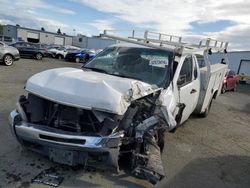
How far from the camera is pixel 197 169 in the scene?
15.0 feet

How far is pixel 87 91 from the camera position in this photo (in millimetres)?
3447

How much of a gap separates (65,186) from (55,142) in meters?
0.63

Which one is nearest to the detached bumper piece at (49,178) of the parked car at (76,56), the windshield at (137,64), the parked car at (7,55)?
the windshield at (137,64)

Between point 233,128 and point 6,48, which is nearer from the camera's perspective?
point 233,128

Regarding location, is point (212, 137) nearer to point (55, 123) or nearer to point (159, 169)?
point (159, 169)

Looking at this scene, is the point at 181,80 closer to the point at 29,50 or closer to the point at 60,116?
the point at 60,116

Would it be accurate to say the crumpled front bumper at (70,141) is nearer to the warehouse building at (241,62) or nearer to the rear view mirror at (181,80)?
the rear view mirror at (181,80)

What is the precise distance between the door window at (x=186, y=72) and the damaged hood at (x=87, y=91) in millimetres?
1457

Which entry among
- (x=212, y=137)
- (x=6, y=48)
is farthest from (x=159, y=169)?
(x=6, y=48)

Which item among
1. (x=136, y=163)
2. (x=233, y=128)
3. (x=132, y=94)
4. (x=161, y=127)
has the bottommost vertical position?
(x=233, y=128)

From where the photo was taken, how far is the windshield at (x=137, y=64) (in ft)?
15.5

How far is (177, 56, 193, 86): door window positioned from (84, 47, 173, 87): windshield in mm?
421

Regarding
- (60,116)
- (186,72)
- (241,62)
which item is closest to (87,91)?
(60,116)

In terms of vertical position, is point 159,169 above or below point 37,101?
below
